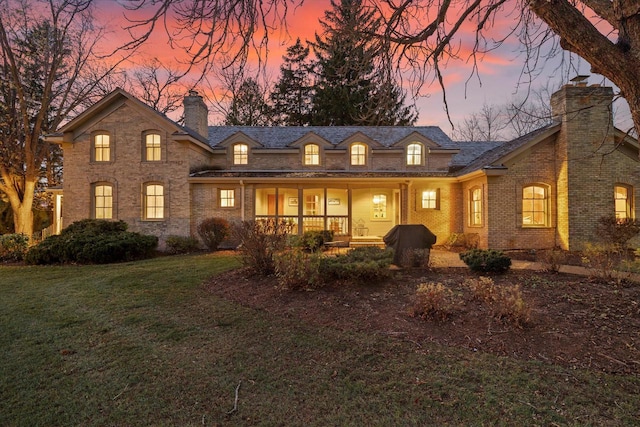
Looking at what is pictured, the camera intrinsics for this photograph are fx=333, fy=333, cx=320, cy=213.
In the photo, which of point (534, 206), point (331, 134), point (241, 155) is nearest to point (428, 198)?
point (534, 206)

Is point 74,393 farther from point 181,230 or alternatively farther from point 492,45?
point 181,230

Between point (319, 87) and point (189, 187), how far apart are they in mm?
16884

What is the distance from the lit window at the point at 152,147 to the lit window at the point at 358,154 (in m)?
9.26

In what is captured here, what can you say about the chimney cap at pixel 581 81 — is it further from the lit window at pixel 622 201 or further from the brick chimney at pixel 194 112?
the brick chimney at pixel 194 112

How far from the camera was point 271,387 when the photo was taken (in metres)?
3.53

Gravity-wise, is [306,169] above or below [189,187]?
above

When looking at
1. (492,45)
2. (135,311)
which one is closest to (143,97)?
(135,311)

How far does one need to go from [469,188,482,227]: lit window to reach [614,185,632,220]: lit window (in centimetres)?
476

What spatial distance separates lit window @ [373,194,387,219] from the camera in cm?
1817

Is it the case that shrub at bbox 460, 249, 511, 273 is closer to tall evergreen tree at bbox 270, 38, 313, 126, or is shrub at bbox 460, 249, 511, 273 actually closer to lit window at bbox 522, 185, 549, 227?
lit window at bbox 522, 185, 549, 227

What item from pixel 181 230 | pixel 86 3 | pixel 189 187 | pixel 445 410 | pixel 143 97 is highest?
pixel 143 97

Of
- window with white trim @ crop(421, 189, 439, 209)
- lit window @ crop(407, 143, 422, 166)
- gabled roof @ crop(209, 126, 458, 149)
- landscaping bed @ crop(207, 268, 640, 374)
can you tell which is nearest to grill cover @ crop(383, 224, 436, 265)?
landscaping bed @ crop(207, 268, 640, 374)

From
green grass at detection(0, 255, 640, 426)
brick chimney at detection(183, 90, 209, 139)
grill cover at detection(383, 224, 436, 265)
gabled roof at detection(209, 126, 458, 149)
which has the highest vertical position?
brick chimney at detection(183, 90, 209, 139)

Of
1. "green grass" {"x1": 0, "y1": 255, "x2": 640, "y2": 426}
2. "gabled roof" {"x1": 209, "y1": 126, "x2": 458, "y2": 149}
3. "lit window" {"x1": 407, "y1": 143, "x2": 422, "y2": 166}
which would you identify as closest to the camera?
"green grass" {"x1": 0, "y1": 255, "x2": 640, "y2": 426}
